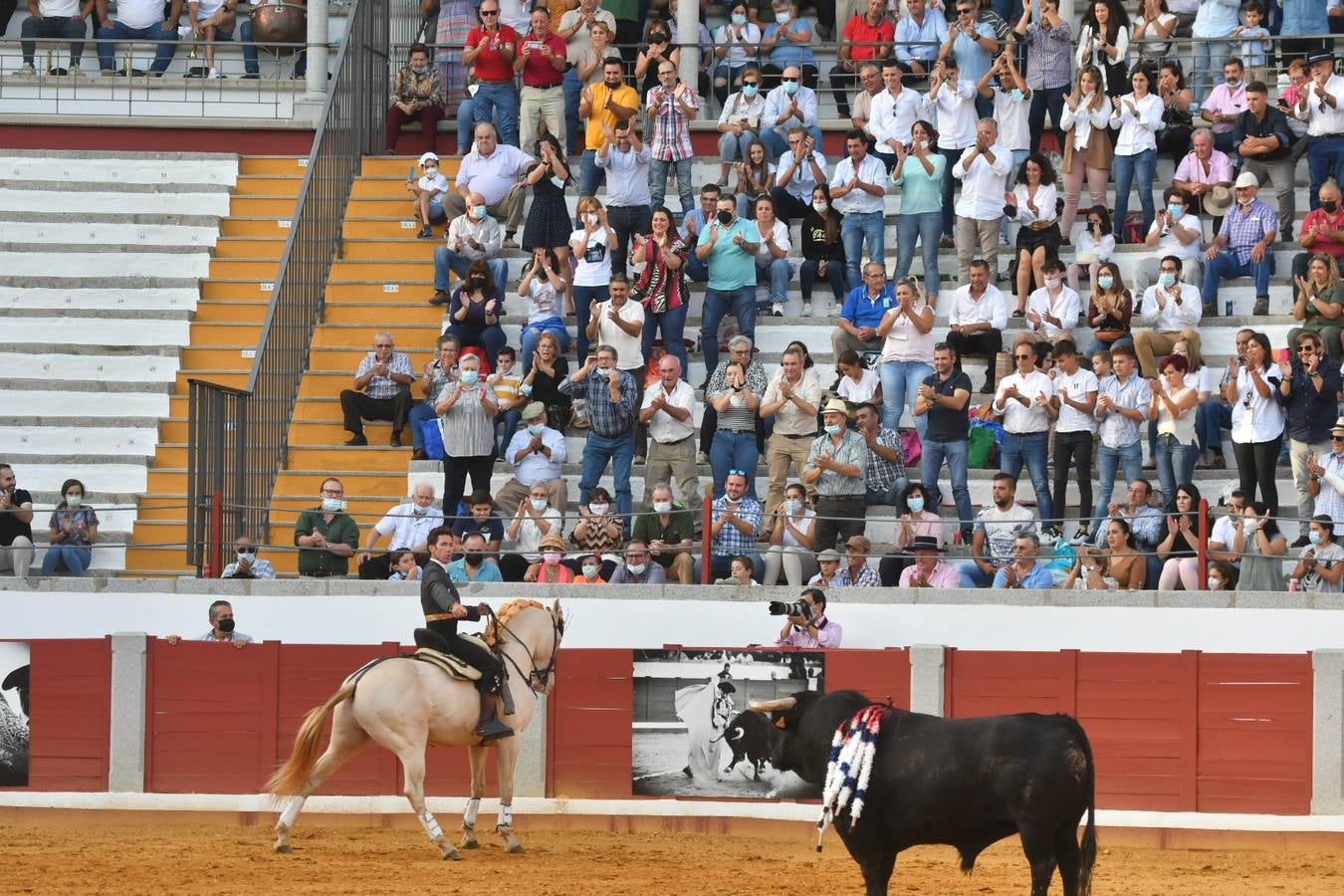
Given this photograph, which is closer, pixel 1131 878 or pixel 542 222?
pixel 1131 878

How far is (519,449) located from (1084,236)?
5340 mm

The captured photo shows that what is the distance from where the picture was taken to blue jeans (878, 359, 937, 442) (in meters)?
19.2

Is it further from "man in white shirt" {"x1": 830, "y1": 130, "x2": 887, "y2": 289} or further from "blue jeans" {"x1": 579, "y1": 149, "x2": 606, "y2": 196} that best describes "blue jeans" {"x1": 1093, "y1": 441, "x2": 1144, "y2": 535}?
"blue jeans" {"x1": 579, "y1": 149, "x2": 606, "y2": 196}

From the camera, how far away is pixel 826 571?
57.3ft

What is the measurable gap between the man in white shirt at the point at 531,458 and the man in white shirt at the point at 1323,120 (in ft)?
23.4

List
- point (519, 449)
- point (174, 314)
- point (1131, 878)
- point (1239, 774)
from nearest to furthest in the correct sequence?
A: point (1131, 878) < point (1239, 774) < point (519, 449) < point (174, 314)

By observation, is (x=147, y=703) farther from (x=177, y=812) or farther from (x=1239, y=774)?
(x=1239, y=774)

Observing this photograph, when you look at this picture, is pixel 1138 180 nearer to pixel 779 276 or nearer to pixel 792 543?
pixel 779 276

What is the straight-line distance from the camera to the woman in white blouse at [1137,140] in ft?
67.5

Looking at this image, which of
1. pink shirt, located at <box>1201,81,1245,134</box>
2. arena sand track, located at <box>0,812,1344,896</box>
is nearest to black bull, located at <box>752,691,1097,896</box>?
arena sand track, located at <box>0,812,1344,896</box>

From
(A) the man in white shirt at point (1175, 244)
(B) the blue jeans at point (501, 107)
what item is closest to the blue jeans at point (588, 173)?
(B) the blue jeans at point (501, 107)

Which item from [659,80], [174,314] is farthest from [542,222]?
[174,314]

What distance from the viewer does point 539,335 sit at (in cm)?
1992

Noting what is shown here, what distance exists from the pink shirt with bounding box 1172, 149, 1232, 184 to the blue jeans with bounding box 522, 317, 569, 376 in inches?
222
